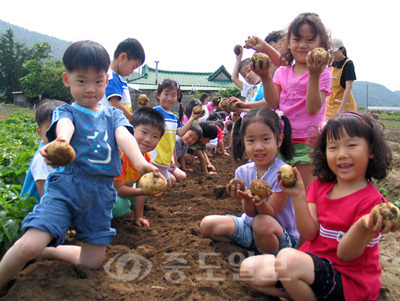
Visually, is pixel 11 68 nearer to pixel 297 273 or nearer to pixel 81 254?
pixel 81 254

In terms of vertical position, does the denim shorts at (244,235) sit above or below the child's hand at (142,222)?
above

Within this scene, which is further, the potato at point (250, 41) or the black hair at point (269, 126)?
the potato at point (250, 41)

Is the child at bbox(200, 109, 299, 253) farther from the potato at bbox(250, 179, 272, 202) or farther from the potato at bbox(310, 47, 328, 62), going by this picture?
the potato at bbox(310, 47, 328, 62)

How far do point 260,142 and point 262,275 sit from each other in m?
0.91

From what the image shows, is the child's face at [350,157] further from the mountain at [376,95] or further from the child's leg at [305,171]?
the mountain at [376,95]

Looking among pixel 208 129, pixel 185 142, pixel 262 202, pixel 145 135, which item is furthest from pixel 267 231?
pixel 208 129

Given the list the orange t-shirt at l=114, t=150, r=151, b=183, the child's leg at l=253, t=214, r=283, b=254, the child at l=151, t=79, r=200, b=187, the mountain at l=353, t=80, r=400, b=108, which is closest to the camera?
the child's leg at l=253, t=214, r=283, b=254

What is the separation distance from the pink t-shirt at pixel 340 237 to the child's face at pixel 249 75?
2754 mm

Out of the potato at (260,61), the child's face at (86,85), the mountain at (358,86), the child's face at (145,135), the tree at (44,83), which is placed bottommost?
the tree at (44,83)

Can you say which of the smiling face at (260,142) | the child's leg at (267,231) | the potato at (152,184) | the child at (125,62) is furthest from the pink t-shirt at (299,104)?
the child at (125,62)

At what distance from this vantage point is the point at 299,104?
296 cm

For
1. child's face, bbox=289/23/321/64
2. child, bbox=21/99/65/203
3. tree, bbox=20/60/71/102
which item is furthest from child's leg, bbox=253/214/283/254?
tree, bbox=20/60/71/102

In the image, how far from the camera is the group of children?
5.86ft

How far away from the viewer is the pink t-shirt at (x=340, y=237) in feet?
5.83
